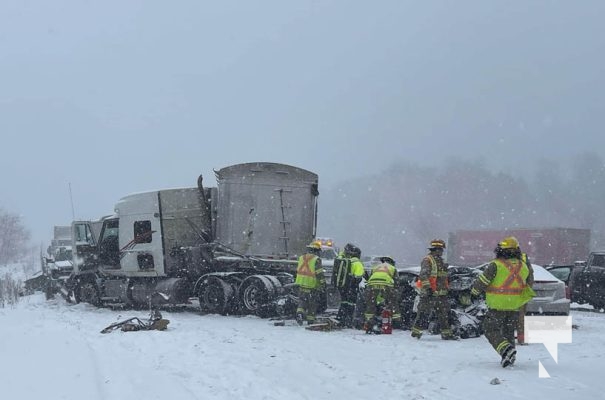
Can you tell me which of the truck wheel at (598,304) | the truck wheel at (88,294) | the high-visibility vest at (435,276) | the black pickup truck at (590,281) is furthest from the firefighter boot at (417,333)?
the truck wheel at (88,294)

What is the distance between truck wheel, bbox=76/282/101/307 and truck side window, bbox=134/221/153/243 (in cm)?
283

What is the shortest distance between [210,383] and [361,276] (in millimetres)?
5708

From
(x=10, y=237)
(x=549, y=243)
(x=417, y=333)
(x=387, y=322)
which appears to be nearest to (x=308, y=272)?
(x=387, y=322)

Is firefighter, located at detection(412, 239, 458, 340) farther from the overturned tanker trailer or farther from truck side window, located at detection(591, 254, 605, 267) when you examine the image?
truck side window, located at detection(591, 254, 605, 267)

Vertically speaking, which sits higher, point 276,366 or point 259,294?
point 259,294

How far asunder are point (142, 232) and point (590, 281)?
39.8 feet

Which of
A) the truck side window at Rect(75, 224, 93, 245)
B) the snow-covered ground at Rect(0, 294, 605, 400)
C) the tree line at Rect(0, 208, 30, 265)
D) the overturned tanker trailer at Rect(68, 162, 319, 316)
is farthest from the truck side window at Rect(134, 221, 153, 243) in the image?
the tree line at Rect(0, 208, 30, 265)

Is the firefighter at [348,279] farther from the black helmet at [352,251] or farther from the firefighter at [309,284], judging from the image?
the firefighter at [309,284]

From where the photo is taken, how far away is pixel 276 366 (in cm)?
785

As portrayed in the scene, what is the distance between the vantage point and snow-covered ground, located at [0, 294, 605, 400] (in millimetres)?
6242

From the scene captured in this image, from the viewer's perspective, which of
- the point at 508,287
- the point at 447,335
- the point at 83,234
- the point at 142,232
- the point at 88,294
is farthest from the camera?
the point at 83,234

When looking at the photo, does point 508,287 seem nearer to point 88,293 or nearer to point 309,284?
point 309,284

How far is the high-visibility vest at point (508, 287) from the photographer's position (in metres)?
7.55

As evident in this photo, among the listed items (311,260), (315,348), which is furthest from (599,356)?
(311,260)
